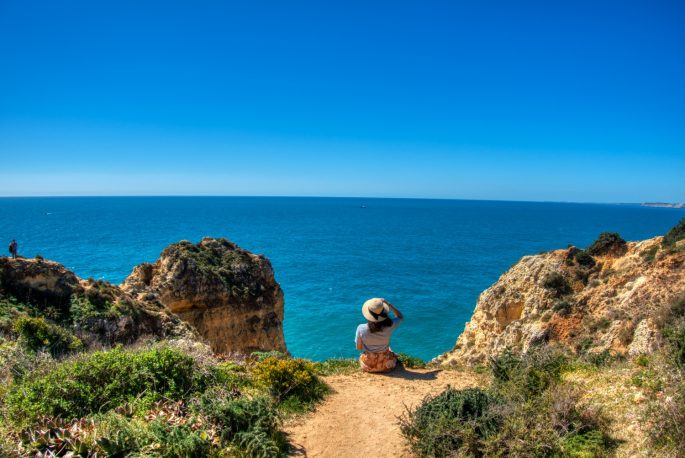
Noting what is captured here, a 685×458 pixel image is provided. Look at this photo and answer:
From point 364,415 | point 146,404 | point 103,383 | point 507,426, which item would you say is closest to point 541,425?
point 507,426

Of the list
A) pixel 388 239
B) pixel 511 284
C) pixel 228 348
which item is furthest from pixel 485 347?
pixel 388 239

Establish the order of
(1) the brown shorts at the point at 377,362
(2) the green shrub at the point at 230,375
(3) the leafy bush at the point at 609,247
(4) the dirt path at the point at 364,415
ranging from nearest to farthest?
(4) the dirt path at the point at 364,415, (2) the green shrub at the point at 230,375, (1) the brown shorts at the point at 377,362, (3) the leafy bush at the point at 609,247

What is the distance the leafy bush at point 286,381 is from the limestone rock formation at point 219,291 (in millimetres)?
13797

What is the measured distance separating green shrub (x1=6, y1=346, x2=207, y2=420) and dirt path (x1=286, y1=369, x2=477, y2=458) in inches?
93.7

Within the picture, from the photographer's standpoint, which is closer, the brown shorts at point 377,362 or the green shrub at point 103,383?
the green shrub at point 103,383

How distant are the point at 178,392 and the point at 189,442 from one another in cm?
175

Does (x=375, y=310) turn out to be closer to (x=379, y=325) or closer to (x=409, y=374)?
(x=379, y=325)

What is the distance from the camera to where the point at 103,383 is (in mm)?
7598

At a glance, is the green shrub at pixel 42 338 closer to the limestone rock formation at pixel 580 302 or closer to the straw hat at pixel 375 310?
the straw hat at pixel 375 310

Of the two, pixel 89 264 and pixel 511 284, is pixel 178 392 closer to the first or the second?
pixel 511 284

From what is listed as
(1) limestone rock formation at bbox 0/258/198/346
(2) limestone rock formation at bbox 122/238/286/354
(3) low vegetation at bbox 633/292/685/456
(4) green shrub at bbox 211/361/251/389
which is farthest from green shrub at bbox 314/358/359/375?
(2) limestone rock formation at bbox 122/238/286/354

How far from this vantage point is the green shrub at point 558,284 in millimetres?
23125

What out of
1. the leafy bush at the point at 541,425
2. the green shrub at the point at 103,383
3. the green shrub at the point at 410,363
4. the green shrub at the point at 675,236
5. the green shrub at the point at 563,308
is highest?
the green shrub at the point at 675,236

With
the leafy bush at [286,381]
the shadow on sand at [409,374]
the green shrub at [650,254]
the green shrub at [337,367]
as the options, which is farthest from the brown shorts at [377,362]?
the green shrub at [650,254]
